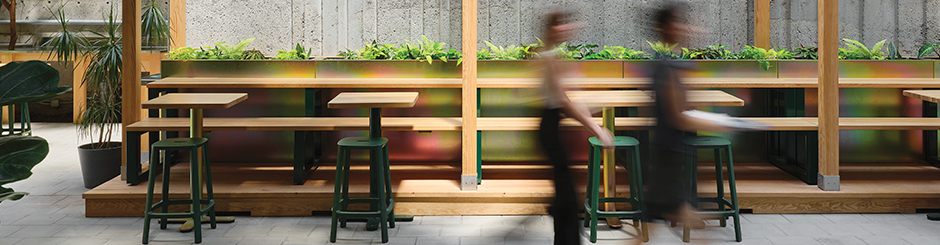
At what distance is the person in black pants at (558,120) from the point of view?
302 centimetres

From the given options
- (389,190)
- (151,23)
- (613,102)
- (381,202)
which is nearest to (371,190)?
(389,190)

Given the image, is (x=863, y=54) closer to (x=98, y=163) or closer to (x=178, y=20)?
(x=178, y=20)

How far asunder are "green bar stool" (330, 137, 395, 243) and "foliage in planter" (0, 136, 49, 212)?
234 centimetres

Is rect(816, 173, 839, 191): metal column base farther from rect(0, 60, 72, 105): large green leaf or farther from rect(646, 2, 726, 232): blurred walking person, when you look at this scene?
rect(0, 60, 72, 105): large green leaf

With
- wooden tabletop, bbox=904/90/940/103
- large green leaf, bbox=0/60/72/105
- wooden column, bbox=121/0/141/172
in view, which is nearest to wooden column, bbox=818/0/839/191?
wooden tabletop, bbox=904/90/940/103

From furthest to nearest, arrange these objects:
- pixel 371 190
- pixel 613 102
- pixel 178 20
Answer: pixel 178 20 < pixel 371 190 < pixel 613 102

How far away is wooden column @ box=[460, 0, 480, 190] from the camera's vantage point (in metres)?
4.35

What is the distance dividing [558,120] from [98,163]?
4.15 m

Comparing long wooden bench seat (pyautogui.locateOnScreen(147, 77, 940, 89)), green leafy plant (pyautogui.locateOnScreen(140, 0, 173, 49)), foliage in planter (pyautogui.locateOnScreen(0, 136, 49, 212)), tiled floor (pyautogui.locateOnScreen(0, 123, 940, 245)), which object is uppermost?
green leafy plant (pyautogui.locateOnScreen(140, 0, 173, 49))

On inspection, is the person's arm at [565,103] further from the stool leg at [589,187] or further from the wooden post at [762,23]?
the wooden post at [762,23]

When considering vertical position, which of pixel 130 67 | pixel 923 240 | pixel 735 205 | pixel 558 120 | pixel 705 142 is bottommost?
pixel 923 240

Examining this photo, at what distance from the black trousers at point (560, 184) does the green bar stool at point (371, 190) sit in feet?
3.90

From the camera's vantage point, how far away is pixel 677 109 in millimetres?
2758

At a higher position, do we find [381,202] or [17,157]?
[17,157]
